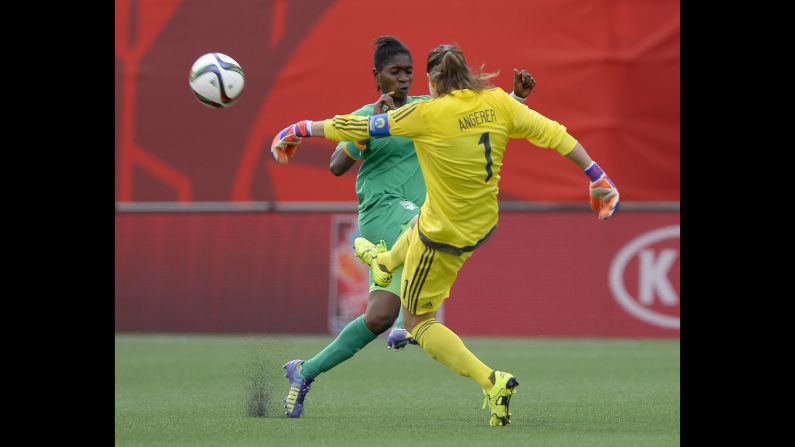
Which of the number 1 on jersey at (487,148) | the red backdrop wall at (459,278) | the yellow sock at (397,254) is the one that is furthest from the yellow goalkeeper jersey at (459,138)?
the red backdrop wall at (459,278)

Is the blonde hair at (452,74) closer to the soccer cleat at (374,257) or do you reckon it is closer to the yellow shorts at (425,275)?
the yellow shorts at (425,275)

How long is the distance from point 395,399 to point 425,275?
2067mm

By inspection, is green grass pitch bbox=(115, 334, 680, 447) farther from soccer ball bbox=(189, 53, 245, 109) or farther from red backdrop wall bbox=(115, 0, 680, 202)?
red backdrop wall bbox=(115, 0, 680, 202)

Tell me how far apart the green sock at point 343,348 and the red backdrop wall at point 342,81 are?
8783 mm

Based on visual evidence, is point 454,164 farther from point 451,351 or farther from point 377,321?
point 377,321

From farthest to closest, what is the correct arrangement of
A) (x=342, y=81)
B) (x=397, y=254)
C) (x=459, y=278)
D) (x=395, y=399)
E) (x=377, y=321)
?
(x=342, y=81) → (x=459, y=278) → (x=395, y=399) → (x=377, y=321) → (x=397, y=254)

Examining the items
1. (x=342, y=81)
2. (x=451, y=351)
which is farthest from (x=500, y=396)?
(x=342, y=81)

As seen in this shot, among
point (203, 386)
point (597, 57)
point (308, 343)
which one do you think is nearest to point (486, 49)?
point (597, 57)

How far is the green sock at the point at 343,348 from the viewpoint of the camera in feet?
26.5

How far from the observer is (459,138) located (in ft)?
24.0

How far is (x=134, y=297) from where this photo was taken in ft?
55.8

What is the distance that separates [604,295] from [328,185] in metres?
3.97

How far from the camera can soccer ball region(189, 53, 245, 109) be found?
326 inches

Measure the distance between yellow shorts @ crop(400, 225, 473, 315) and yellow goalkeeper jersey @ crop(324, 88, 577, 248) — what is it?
0.08 metres
